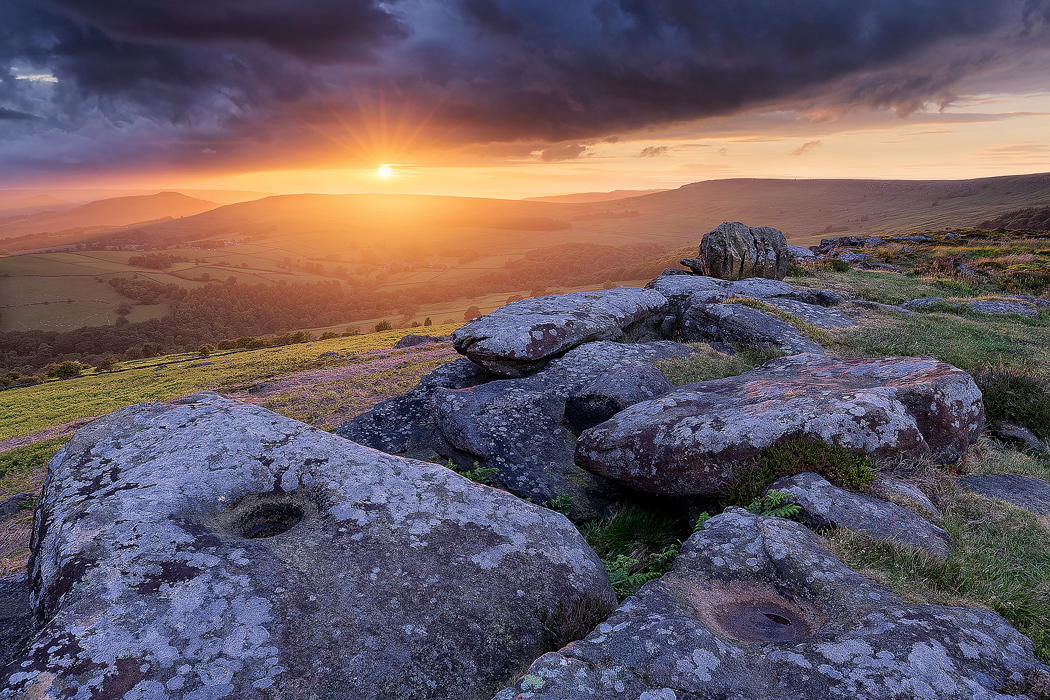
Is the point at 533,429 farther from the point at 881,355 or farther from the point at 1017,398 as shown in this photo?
the point at 1017,398

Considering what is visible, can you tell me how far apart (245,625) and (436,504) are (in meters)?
2.13

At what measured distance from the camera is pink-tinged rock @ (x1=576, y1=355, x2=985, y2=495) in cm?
691

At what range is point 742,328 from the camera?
14.5 metres

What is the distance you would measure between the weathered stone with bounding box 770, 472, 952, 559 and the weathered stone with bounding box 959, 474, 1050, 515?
2430mm

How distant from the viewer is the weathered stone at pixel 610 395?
10.3m

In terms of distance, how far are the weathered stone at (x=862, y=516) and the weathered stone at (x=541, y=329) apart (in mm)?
7956

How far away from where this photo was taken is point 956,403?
7.67 m

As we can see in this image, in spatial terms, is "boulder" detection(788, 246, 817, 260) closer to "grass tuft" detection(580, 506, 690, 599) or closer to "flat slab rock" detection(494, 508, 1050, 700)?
"grass tuft" detection(580, 506, 690, 599)

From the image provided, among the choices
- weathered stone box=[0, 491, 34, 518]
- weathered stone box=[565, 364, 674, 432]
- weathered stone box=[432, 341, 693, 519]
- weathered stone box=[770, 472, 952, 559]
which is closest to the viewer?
weathered stone box=[770, 472, 952, 559]

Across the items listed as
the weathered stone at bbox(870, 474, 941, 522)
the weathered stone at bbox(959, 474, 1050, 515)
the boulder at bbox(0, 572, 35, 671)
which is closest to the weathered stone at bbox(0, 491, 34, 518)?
the boulder at bbox(0, 572, 35, 671)

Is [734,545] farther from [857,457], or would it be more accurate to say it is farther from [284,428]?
[284,428]

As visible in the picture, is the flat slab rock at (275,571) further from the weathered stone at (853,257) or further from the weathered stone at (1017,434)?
the weathered stone at (853,257)

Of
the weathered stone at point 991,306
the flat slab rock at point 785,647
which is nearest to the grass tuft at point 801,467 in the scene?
the flat slab rock at point 785,647

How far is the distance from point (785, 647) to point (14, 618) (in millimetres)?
7758
